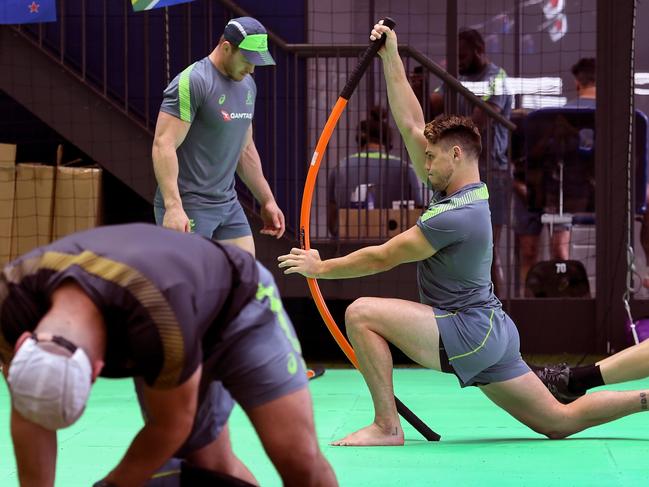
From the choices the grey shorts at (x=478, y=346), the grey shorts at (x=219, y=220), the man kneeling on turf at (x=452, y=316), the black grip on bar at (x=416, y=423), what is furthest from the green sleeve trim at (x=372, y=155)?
the grey shorts at (x=478, y=346)

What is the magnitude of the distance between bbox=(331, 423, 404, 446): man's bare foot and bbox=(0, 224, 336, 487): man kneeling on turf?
6.04ft

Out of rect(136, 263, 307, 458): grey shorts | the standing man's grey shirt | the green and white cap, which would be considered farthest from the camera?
the standing man's grey shirt

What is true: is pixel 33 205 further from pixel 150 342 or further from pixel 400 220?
pixel 150 342

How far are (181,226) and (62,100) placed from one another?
2.65m

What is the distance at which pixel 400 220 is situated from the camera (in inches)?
333

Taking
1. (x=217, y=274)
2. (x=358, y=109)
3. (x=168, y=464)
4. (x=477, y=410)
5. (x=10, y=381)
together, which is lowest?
(x=477, y=410)

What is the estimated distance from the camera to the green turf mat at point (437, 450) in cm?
467

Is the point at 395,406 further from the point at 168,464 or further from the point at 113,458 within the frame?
the point at 168,464

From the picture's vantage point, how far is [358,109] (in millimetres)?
8742

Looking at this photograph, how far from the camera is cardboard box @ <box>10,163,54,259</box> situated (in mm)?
8586

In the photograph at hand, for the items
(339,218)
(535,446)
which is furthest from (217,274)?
(339,218)

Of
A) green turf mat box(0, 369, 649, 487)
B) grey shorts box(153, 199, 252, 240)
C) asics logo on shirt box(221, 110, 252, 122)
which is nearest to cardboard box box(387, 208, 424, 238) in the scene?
green turf mat box(0, 369, 649, 487)

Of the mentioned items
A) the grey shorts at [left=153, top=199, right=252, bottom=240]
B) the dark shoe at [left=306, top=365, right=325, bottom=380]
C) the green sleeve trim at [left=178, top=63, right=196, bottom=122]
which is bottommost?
the dark shoe at [left=306, top=365, right=325, bottom=380]

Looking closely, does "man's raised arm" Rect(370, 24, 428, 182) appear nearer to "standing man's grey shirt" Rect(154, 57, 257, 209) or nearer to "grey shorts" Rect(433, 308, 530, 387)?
"grey shorts" Rect(433, 308, 530, 387)
